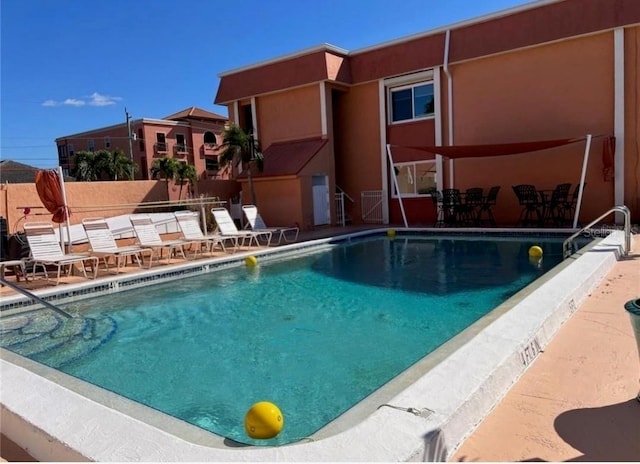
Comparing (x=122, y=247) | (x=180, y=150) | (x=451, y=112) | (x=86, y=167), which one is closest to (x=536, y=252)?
(x=451, y=112)

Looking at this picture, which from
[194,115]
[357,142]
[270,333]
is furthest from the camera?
[194,115]

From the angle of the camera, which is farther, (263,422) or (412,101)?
(412,101)

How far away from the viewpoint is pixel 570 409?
305cm

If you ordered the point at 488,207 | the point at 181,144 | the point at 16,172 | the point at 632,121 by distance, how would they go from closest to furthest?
the point at 632,121, the point at 488,207, the point at 16,172, the point at 181,144

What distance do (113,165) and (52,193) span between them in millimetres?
31837

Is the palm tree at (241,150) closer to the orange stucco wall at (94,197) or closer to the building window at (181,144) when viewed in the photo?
the orange stucco wall at (94,197)

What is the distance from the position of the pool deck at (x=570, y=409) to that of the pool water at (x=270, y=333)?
145 cm

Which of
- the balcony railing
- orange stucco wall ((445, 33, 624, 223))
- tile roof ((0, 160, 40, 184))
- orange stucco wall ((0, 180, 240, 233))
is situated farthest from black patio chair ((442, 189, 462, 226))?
the balcony railing

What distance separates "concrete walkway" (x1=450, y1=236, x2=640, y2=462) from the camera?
2.62 metres

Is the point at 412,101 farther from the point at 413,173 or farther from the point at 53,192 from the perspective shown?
the point at 53,192

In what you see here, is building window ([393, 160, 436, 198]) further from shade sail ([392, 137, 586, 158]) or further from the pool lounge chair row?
the pool lounge chair row

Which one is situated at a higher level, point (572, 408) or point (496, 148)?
point (496, 148)

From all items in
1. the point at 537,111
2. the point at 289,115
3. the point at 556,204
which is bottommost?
the point at 556,204

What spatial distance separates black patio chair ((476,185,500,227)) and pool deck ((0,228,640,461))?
36.0 ft
